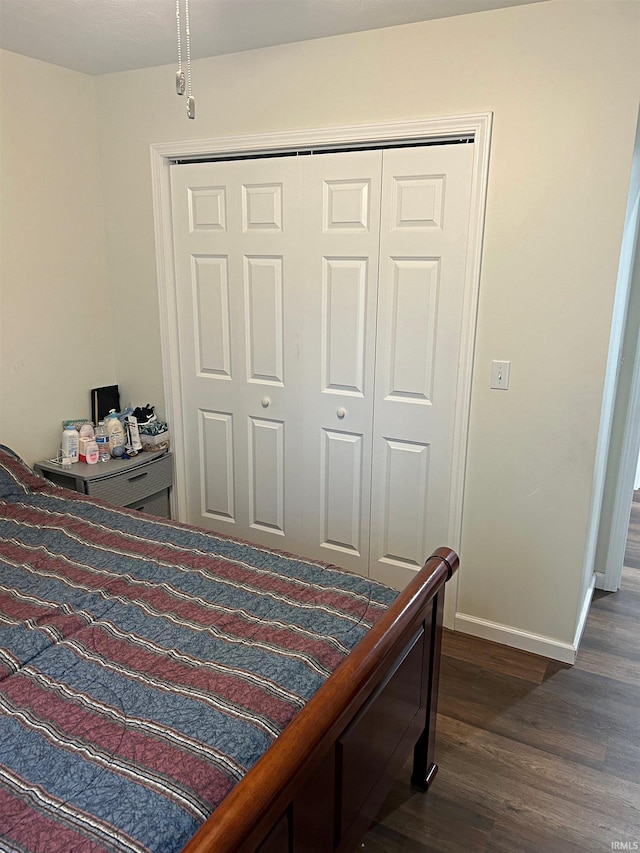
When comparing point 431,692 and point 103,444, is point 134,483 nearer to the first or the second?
point 103,444

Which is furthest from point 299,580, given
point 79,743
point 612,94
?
point 612,94

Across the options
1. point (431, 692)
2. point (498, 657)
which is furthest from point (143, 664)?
point (498, 657)

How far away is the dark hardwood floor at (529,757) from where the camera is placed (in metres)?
1.81

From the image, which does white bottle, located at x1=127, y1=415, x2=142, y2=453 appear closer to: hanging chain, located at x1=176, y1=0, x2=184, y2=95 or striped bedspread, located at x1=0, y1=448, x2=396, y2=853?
striped bedspread, located at x1=0, y1=448, x2=396, y2=853

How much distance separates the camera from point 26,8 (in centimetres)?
220

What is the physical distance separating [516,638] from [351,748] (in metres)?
1.45

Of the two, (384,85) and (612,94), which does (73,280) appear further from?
(612,94)

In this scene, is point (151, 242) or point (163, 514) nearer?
point (151, 242)

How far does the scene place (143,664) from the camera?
1510 millimetres

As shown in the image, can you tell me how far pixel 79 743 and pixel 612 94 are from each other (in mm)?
2388

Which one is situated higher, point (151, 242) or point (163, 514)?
point (151, 242)

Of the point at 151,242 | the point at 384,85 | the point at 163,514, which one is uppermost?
the point at 384,85

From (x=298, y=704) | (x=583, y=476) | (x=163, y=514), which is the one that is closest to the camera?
(x=298, y=704)

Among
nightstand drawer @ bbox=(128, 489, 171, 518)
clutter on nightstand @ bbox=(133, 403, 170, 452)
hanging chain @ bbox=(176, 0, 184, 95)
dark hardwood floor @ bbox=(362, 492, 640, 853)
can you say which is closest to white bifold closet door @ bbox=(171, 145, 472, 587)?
clutter on nightstand @ bbox=(133, 403, 170, 452)
